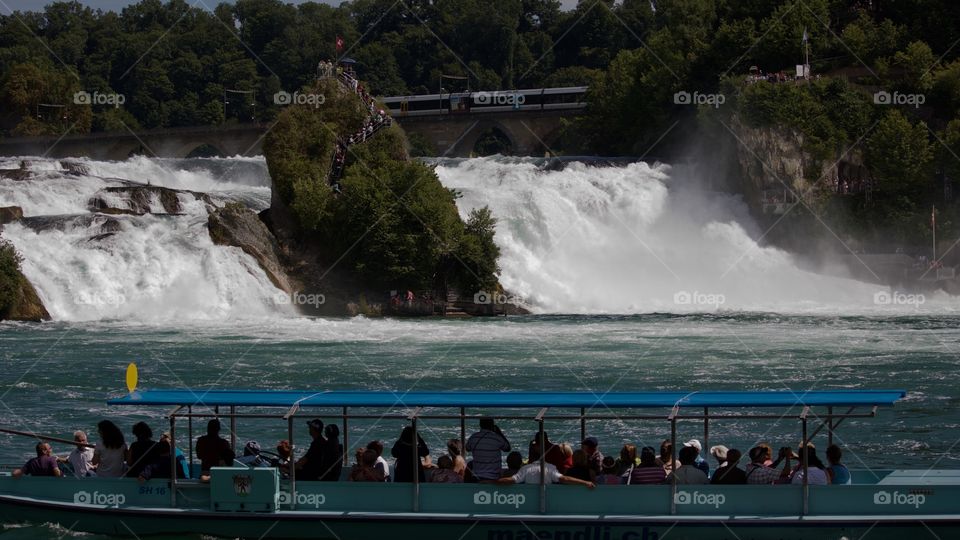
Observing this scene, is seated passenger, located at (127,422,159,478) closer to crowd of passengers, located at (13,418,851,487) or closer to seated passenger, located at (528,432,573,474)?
crowd of passengers, located at (13,418,851,487)

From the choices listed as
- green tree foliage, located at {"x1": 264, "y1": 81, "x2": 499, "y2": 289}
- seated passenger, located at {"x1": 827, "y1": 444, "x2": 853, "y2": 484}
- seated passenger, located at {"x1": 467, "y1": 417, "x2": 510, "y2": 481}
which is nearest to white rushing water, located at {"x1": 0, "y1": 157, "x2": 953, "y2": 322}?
green tree foliage, located at {"x1": 264, "y1": 81, "x2": 499, "y2": 289}

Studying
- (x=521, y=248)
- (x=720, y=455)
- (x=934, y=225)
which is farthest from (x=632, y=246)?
(x=720, y=455)

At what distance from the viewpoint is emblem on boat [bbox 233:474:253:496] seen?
22.0 m

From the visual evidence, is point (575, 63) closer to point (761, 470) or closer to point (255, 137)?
point (255, 137)

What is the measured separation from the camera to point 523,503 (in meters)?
21.6

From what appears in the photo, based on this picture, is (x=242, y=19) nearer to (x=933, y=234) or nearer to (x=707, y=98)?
(x=707, y=98)

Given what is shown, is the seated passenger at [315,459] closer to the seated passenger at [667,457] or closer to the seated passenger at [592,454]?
the seated passenger at [592,454]

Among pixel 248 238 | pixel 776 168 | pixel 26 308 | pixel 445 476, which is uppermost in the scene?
pixel 776 168

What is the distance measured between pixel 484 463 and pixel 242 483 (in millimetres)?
3426

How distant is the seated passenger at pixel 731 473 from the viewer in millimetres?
21672

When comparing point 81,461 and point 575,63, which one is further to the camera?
point 575,63

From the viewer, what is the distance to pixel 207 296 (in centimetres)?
5488

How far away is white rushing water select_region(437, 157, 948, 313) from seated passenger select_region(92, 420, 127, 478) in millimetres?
37901

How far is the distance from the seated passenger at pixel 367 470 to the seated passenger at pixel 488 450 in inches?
54.3
